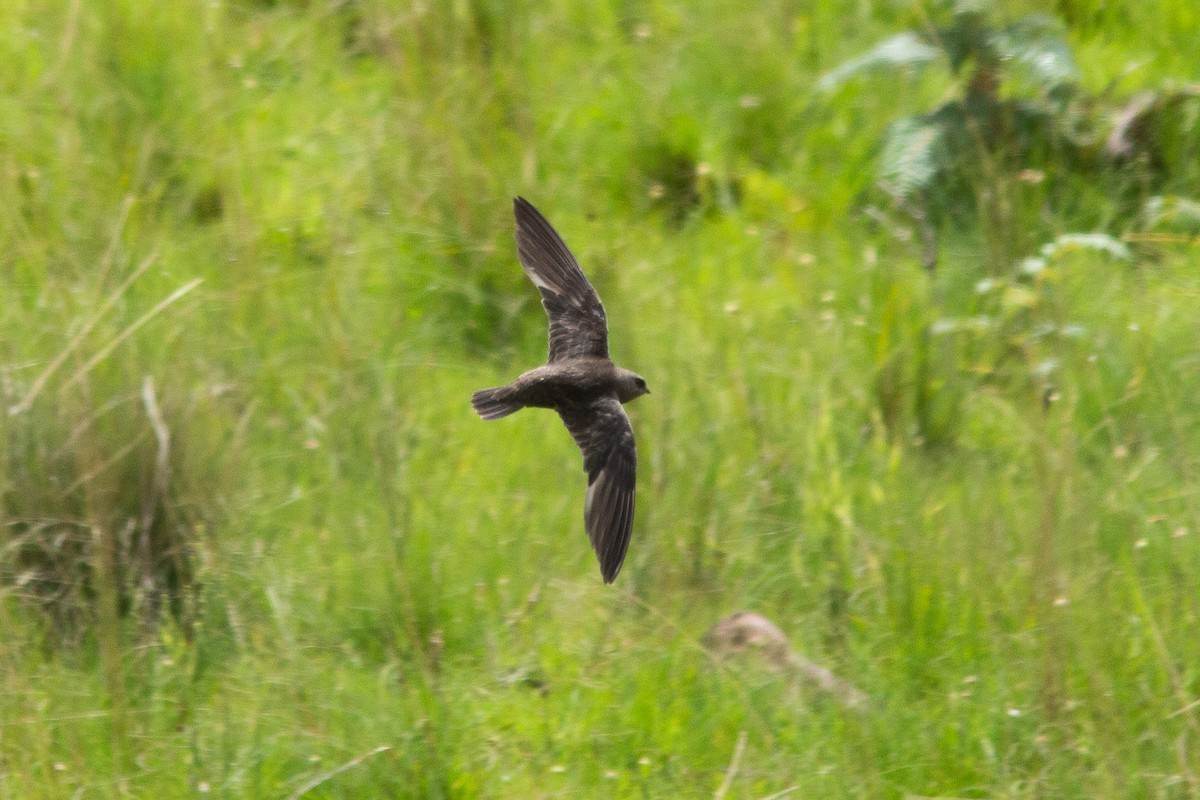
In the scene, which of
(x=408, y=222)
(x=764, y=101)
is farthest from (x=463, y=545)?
(x=764, y=101)

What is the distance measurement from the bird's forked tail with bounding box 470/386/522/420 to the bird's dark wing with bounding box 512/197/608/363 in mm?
302

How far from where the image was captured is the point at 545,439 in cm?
446

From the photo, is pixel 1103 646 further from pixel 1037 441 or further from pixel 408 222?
pixel 408 222

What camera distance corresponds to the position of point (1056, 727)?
3439 millimetres

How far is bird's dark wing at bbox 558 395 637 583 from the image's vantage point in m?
2.79

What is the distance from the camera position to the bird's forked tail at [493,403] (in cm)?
288


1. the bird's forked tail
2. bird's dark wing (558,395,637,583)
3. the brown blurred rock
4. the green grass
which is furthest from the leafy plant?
the bird's forked tail

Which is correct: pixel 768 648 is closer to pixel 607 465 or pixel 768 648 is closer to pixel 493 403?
pixel 607 465

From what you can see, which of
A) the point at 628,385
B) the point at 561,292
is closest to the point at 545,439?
the point at 561,292

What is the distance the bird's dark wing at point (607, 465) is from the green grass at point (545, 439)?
51cm

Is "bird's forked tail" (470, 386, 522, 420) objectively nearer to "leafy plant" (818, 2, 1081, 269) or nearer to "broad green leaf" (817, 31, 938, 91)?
"leafy plant" (818, 2, 1081, 269)

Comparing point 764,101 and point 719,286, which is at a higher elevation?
point 764,101

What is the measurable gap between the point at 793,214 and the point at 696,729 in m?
2.12

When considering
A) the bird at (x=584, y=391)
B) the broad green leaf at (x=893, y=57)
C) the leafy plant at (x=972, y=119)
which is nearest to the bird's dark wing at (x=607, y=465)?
the bird at (x=584, y=391)
